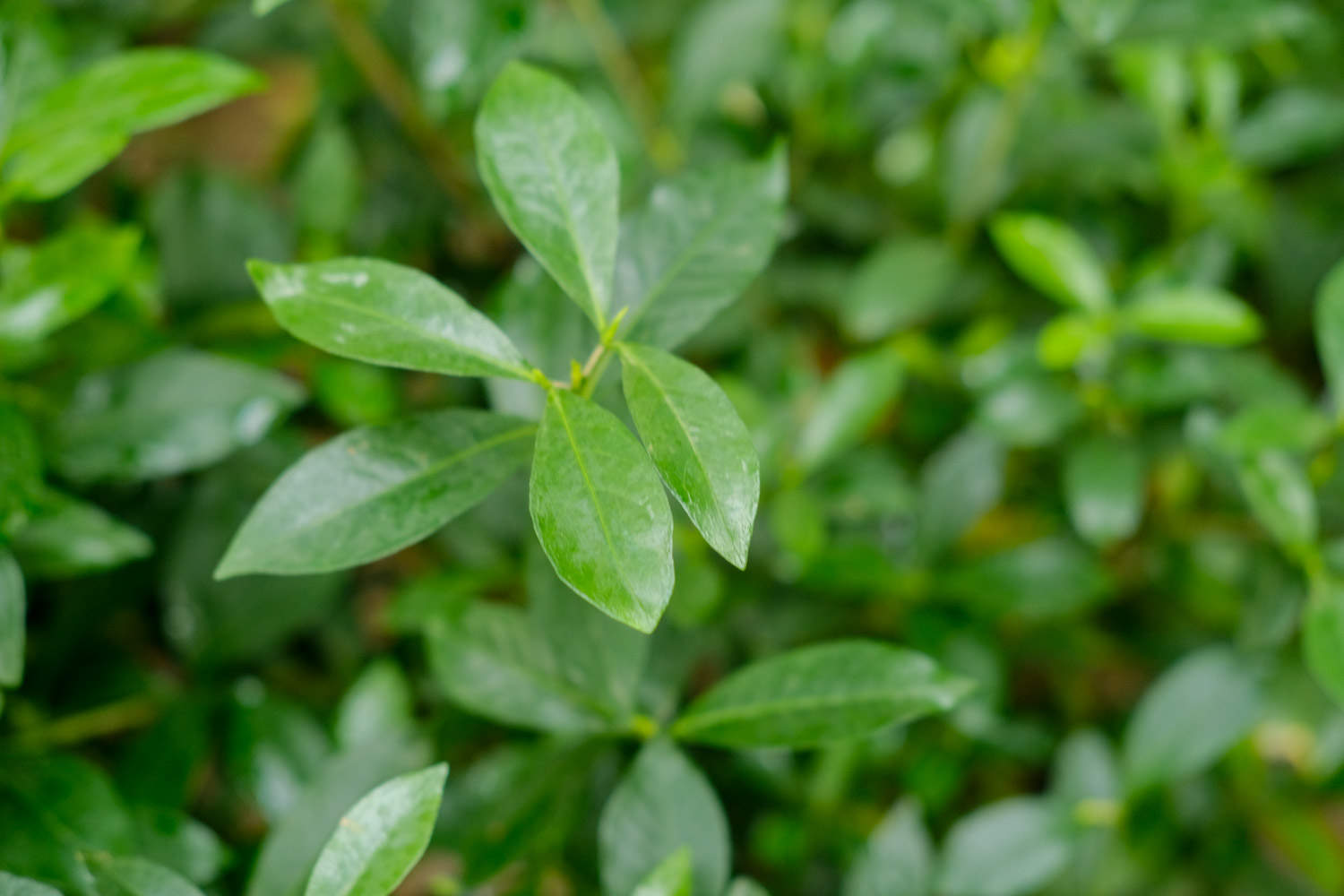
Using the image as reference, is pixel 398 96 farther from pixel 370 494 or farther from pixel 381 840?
pixel 381 840

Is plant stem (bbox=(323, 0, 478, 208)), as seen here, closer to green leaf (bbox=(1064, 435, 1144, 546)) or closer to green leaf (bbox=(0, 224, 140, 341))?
→ green leaf (bbox=(0, 224, 140, 341))

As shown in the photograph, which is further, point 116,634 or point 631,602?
point 116,634

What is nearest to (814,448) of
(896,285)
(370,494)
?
(896,285)

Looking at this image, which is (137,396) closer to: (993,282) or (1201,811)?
(993,282)

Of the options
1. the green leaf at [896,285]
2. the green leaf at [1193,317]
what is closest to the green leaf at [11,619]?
the green leaf at [896,285]

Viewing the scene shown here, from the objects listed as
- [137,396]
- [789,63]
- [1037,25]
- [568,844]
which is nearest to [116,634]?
[137,396]

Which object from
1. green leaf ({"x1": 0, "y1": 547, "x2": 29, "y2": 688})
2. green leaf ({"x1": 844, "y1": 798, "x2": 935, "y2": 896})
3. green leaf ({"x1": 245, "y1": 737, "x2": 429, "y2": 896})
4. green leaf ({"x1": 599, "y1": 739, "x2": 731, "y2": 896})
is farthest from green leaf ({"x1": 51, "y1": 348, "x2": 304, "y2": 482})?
green leaf ({"x1": 844, "y1": 798, "x2": 935, "y2": 896})
